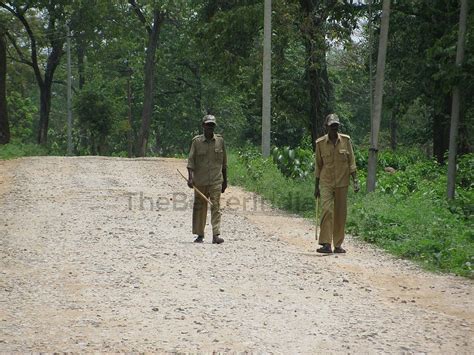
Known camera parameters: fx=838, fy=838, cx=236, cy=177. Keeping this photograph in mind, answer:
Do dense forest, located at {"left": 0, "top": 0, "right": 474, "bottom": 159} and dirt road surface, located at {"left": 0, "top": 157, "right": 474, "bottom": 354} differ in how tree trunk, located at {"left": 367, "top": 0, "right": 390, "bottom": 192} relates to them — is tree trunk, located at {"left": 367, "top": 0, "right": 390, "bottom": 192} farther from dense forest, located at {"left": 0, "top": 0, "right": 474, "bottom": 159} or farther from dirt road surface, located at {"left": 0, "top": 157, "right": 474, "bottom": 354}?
dirt road surface, located at {"left": 0, "top": 157, "right": 474, "bottom": 354}

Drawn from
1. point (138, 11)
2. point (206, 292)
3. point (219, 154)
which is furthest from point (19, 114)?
point (206, 292)

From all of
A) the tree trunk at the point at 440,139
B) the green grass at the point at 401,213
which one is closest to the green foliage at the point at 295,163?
the green grass at the point at 401,213

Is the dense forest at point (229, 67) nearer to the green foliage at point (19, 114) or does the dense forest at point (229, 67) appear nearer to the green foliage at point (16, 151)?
the green foliage at point (19, 114)

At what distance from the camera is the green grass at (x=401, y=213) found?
1205 cm

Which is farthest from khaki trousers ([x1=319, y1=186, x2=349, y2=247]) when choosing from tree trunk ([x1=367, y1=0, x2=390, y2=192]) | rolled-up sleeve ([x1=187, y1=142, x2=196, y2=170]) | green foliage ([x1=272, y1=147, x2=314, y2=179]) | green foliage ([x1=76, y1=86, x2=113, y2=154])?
green foliage ([x1=76, y1=86, x2=113, y2=154])

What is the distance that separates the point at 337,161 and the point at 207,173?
2.02 metres

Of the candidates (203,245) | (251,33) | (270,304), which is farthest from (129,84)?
(270,304)

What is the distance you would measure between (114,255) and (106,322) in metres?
3.91

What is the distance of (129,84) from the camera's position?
194 ft

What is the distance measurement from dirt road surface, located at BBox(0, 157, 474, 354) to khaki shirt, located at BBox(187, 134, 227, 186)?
3.45 ft

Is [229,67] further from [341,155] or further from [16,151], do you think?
[341,155]

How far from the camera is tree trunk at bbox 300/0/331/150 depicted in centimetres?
2627

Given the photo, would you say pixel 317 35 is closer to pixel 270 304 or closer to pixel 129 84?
pixel 270 304

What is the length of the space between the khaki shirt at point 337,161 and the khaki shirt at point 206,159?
1569 millimetres
